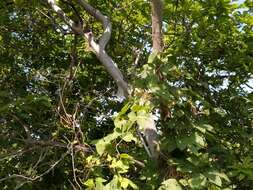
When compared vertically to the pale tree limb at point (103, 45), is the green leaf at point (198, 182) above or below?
below

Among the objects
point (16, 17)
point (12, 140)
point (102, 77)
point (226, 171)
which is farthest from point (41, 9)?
point (226, 171)

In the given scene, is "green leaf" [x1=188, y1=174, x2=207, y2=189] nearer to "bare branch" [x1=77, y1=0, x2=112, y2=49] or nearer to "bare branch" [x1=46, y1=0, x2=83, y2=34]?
"bare branch" [x1=77, y1=0, x2=112, y2=49]

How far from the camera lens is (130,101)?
362 centimetres

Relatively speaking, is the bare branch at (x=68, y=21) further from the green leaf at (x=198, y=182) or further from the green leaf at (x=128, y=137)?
the green leaf at (x=198, y=182)

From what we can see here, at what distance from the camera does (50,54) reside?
6.10 metres

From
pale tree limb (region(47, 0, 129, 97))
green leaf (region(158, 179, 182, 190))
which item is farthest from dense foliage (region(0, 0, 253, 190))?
pale tree limb (region(47, 0, 129, 97))

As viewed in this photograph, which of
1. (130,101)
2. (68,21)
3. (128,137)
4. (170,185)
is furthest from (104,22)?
(170,185)

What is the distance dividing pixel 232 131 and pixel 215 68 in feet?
2.85

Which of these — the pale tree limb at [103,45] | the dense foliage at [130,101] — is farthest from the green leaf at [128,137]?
the pale tree limb at [103,45]

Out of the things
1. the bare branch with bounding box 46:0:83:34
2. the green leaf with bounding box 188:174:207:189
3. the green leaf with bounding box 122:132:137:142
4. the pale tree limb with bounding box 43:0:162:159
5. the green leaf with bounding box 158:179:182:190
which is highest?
the bare branch with bounding box 46:0:83:34

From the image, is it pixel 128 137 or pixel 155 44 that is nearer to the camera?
pixel 128 137

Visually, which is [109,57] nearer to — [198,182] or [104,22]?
[104,22]

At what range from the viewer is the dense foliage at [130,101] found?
362cm

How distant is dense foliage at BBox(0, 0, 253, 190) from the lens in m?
3.62
